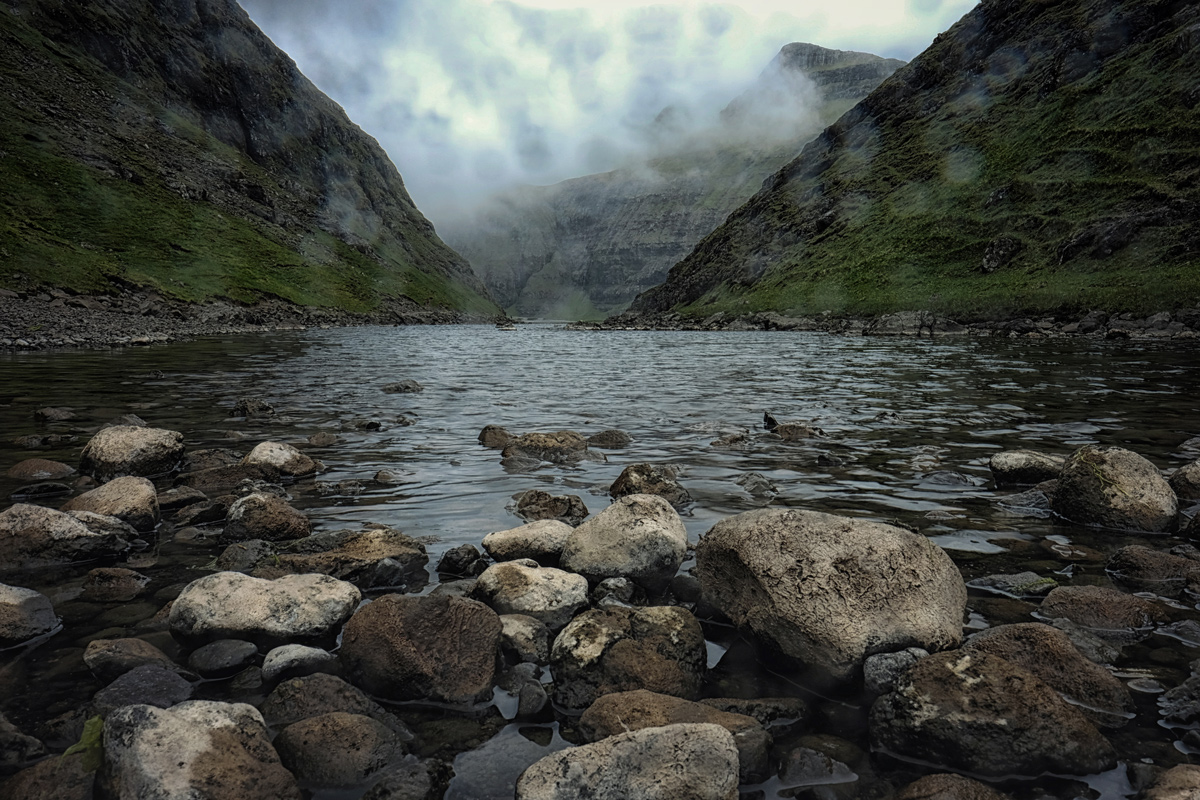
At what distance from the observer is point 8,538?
7.67 meters

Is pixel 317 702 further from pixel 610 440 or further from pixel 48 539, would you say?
pixel 610 440

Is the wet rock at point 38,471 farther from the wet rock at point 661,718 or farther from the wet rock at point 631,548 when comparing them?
the wet rock at point 661,718

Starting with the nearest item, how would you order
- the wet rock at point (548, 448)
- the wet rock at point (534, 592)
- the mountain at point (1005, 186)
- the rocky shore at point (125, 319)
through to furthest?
the wet rock at point (534, 592) < the wet rock at point (548, 448) < the rocky shore at point (125, 319) < the mountain at point (1005, 186)

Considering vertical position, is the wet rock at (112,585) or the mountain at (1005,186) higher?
the mountain at (1005,186)

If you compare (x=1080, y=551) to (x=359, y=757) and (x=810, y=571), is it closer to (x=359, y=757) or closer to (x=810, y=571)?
(x=810, y=571)

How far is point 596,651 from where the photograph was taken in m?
5.62

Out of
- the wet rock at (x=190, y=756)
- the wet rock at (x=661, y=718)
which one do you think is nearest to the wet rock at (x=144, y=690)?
the wet rock at (x=190, y=756)

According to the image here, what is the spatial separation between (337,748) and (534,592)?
263 cm

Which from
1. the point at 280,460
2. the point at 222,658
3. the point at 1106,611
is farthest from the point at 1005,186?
the point at 222,658

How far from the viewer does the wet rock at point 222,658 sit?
556cm

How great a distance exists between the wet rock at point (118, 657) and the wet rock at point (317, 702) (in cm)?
129

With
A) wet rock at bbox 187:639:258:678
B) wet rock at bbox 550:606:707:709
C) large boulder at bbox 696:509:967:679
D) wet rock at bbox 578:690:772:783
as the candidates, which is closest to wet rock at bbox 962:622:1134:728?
large boulder at bbox 696:509:967:679

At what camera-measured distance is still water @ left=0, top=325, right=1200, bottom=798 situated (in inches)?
213

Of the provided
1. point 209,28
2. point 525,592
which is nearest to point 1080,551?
point 525,592
